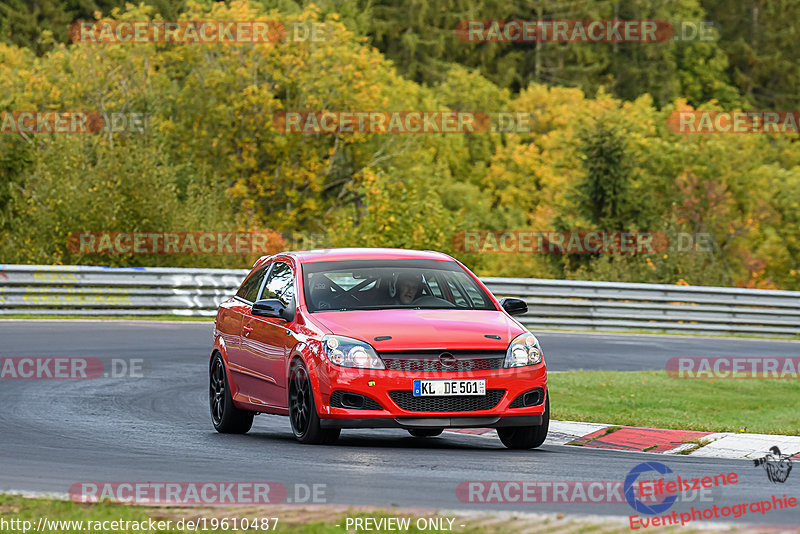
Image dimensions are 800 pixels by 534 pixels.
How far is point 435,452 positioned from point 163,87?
57356 millimetres

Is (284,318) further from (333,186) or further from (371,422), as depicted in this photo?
(333,186)

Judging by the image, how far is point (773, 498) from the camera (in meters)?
8.44

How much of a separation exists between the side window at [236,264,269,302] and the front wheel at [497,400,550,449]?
9.12 feet

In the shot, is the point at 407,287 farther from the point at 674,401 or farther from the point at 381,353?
the point at 674,401

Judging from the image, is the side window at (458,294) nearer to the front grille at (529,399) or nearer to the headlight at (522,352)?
the headlight at (522,352)

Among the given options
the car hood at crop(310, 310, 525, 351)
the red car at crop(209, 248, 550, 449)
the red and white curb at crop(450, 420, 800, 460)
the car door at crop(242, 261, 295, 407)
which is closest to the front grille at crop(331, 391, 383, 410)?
the red car at crop(209, 248, 550, 449)

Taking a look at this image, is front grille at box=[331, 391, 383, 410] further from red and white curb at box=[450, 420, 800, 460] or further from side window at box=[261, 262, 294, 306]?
red and white curb at box=[450, 420, 800, 460]

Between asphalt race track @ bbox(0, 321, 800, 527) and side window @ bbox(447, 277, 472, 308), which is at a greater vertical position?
side window @ bbox(447, 277, 472, 308)

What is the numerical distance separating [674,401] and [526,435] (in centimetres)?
613

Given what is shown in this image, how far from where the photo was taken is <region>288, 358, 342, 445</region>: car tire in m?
10.9

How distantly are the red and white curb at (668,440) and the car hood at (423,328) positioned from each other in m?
1.73

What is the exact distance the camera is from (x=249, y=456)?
1039cm

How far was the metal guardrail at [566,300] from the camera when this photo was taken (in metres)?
27.1

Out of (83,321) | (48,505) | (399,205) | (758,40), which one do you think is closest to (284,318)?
(48,505)
